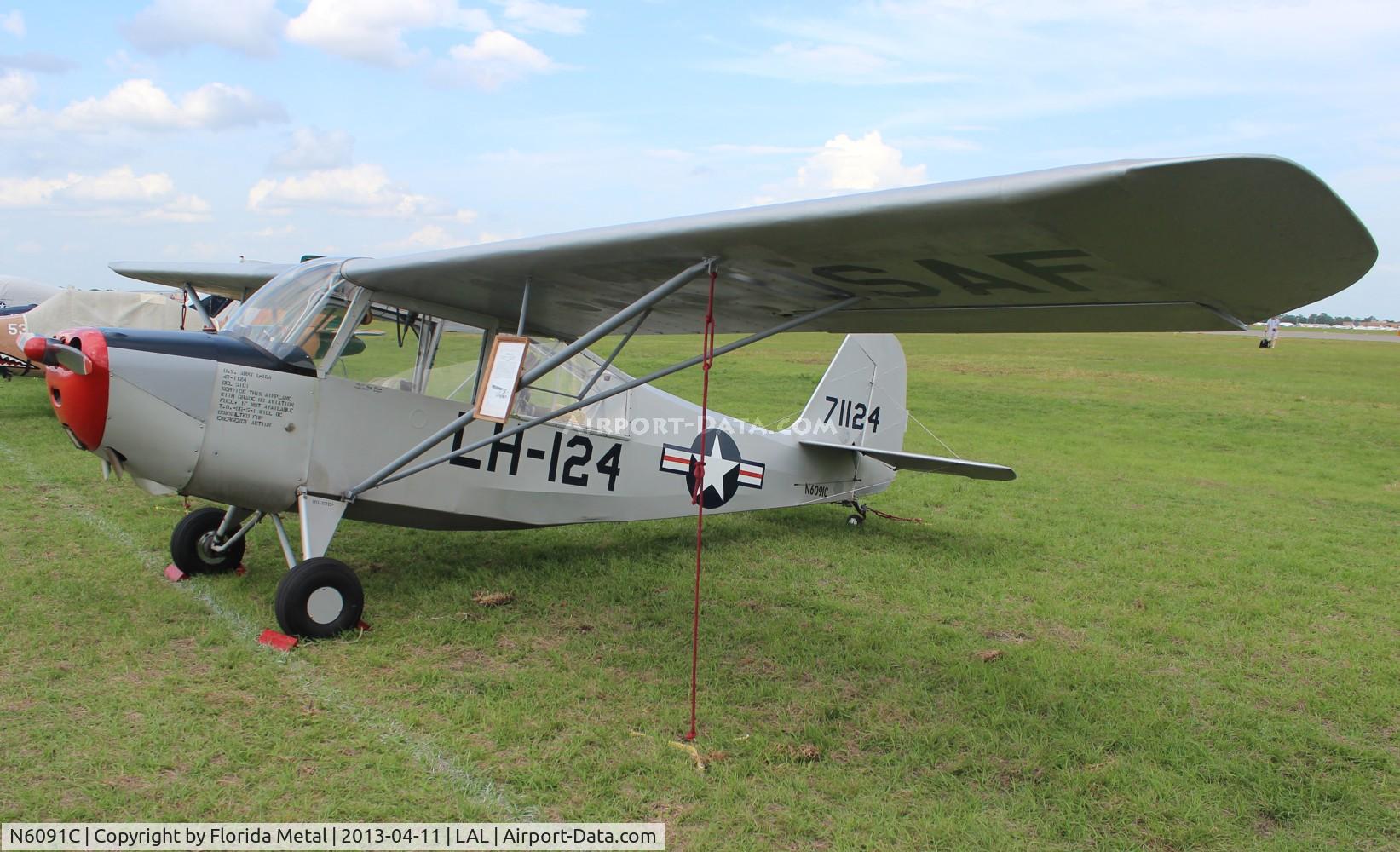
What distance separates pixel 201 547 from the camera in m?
5.72

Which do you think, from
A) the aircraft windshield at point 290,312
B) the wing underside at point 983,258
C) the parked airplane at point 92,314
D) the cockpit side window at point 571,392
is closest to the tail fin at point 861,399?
the cockpit side window at point 571,392

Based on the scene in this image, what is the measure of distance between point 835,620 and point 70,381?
4.39 metres

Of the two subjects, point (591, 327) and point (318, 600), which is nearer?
point (318, 600)

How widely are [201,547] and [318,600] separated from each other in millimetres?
1602

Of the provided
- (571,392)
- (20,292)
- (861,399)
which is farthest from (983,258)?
(20,292)

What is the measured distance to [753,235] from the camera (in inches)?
138

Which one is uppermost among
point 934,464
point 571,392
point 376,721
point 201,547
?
point 571,392

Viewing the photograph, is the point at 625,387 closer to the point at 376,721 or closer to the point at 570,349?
the point at 570,349

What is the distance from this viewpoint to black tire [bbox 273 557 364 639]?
4.62 m

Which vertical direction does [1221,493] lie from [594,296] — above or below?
below

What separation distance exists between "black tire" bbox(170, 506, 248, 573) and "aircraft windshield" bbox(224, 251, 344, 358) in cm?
137

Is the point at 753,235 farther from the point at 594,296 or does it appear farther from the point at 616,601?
the point at 616,601

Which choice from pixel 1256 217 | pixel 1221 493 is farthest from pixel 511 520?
pixel 1221 493

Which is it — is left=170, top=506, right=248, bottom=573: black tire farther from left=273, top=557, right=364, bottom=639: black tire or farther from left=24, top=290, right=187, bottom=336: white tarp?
left=24, top=290, right=187, bottom=336: white tarp
